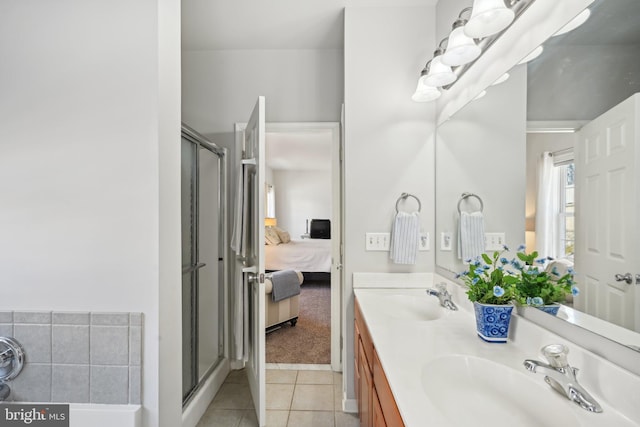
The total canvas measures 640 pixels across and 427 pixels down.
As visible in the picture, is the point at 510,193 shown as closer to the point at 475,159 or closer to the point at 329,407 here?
the point at 475,159

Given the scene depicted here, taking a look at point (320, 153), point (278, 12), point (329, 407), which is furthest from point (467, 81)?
point (320, 153)

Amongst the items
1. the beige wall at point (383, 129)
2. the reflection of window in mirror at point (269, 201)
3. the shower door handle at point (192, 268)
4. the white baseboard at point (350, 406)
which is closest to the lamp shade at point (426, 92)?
the beige wall at point (383, 129)

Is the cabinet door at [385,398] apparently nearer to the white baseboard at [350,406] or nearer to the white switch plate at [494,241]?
the white switch plate at [494,241]

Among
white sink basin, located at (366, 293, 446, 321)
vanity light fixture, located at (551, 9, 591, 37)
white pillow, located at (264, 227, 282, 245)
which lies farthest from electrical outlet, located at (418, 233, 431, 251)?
white pillow, located at (264, 227, 282, 245)

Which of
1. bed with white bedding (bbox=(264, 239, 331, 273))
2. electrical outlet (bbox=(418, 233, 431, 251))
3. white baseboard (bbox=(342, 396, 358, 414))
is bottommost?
white baseboard (bbox=(342, 396, 358, 414))

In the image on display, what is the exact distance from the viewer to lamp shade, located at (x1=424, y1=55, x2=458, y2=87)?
5.13 feet

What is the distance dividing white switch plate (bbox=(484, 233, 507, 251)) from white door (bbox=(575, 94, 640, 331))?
408 millimetres

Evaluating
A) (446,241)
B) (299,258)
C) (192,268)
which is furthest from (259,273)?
(299,258)

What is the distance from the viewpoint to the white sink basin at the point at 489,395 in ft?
2.52

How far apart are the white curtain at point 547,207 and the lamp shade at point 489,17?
548mm

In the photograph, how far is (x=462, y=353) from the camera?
1.02 m

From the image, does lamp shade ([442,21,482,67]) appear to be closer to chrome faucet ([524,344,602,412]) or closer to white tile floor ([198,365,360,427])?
chrome faucet ([524,344,602,412])

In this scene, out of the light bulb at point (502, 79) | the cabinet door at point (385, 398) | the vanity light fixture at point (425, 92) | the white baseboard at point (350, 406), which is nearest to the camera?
the cabinet door at point (385, 398)

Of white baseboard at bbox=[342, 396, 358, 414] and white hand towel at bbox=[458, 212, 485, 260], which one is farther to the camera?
white baseboard at bbox=[342, 396, 358, 414]
